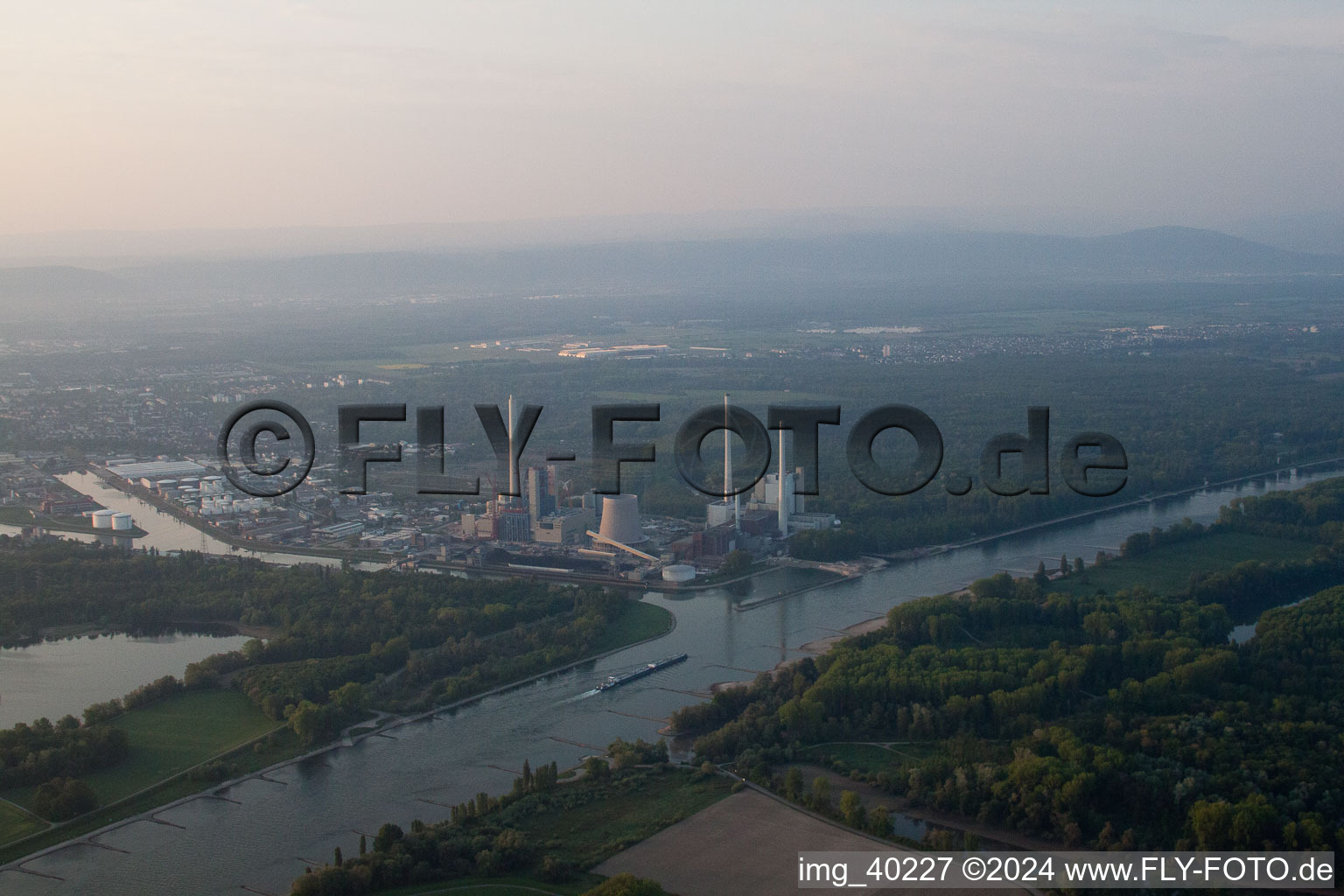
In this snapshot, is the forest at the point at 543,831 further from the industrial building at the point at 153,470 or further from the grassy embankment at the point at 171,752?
the industrial building at the point at 153,470

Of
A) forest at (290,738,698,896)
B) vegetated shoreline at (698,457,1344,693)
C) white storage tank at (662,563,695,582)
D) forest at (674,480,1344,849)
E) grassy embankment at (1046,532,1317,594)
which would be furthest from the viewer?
white storage tank at (662,563,695,582)

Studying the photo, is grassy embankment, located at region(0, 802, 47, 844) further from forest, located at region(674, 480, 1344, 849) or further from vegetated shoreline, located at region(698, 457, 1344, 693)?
vegetated shoreline, located at region(698, 457, 1344, 693)

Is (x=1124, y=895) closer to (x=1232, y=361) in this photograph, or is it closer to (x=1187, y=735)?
(x=1187, y=735)

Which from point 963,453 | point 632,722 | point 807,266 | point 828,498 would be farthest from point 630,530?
point 807,266

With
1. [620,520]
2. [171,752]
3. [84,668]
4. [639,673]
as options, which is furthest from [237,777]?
[620,520]

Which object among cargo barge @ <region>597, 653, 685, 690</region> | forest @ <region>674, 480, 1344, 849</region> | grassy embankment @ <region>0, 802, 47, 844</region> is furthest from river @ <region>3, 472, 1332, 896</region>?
forest @ <region>674, 480, 1344, 849</region>

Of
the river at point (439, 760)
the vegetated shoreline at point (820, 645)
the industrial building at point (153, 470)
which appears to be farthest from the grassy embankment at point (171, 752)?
the industrial building at point (153, 470)

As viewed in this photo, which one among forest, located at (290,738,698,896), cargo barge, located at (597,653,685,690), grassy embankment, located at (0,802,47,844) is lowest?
grassy embankment, located at (0,802,47,844)
